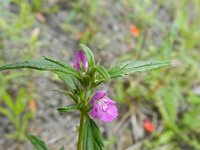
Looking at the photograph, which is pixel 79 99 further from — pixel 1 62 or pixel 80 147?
pixel 1 62

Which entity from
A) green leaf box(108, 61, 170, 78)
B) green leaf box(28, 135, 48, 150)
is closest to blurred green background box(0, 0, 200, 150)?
green leaf box(28, 135, 48, 150)

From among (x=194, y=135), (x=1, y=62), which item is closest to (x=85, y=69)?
(x=1, y=62)

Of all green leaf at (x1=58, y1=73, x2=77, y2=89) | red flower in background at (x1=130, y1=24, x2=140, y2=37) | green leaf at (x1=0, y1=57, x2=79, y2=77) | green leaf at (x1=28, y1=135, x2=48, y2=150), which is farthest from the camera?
red flower in background at (x1=130, y1=24, x2=140, y2=37)

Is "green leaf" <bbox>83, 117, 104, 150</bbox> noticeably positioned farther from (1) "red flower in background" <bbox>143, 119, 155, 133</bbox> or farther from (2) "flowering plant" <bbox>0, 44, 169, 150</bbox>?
(1) "red flower in background" <bbox>143, 119, 155, 133</bbox>

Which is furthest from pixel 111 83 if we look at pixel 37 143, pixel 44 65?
pixel 44 65

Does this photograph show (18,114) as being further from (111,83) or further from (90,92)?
(90,92)

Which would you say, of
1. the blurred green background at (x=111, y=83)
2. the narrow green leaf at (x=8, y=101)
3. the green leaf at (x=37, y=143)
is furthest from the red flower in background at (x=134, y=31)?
the green leaf at (x=37, y=143)

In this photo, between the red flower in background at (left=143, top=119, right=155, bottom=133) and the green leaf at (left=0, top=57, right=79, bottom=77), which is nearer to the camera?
the green leaf at (left=0, top=57, right=79, bottom=77)
